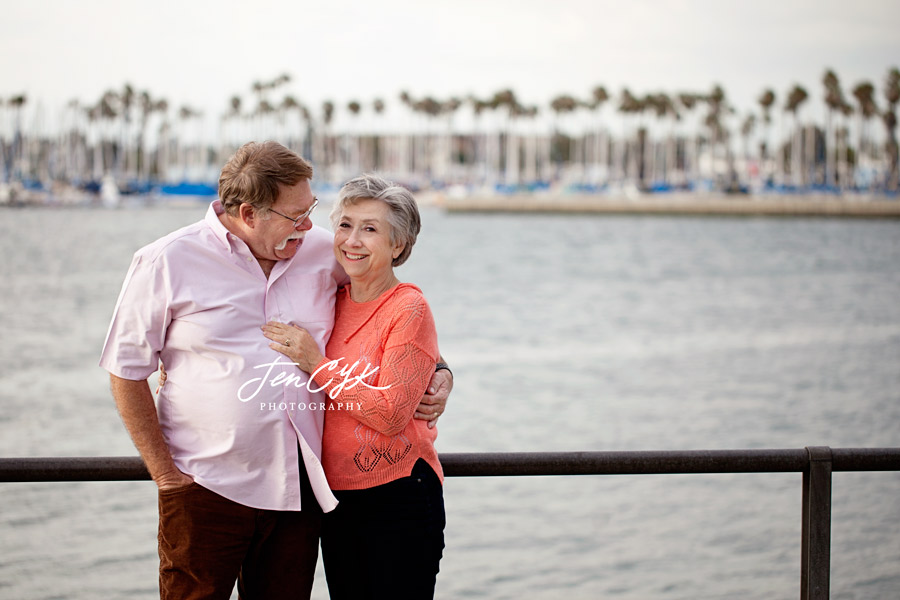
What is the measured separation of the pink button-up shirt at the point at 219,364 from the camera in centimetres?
271

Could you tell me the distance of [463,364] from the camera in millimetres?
22438

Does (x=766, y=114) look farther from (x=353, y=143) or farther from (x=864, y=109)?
(x=353, y=143)

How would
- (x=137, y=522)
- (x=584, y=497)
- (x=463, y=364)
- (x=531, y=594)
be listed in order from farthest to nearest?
(x=463, y=364) → (x=584, y=497) → (x=137, y=522) → (x=531, y=594)

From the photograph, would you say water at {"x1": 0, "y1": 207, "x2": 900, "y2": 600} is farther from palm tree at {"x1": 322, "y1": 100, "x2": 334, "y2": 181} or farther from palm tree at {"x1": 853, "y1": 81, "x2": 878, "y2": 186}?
palm tree at {"x1": 322, "y1": 100, "x2": 334, "y2": 181}

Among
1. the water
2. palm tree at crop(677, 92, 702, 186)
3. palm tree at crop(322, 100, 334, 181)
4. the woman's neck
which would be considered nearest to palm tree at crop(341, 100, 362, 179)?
palm tree at crop(322, 100, 334, 181)

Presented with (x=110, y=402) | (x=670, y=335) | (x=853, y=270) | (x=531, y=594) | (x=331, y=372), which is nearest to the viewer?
(x=331, y=372)

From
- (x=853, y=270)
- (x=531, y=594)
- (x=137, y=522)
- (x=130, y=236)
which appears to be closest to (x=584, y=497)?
(x=531, y=594)

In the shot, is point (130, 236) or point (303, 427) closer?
point (303, 427)

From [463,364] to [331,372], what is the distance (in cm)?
1960

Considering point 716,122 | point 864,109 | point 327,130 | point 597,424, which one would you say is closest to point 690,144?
point 716,122

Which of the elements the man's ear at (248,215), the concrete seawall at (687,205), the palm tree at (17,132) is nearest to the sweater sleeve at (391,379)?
the man's ear at (248,215)

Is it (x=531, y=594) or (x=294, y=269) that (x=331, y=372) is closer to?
(x=294, y=269)

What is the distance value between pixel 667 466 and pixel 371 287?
111cm

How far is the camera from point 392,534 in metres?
2.95
